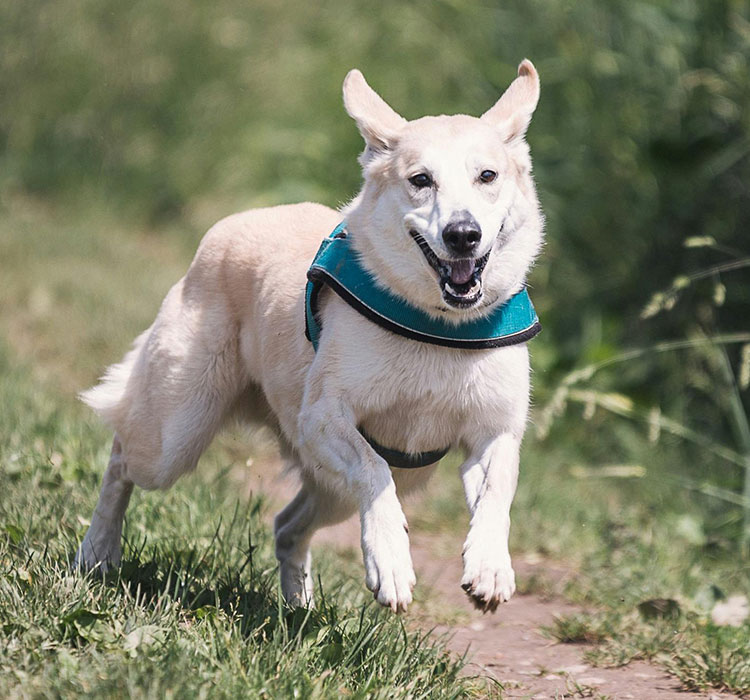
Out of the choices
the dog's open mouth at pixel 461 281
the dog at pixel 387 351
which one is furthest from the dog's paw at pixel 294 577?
the dog's open mouth at pixel 461 281

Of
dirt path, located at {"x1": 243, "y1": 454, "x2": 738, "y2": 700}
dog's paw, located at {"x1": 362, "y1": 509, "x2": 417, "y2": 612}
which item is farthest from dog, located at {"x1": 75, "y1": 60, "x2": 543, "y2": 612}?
dirt path, located at {"x1": 243, "y1": 454, "x2": 738, "y2": 700}

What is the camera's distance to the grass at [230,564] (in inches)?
120

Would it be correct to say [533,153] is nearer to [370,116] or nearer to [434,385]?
[370,116]

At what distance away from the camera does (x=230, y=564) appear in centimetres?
402

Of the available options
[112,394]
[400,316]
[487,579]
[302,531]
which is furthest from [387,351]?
[112,394]

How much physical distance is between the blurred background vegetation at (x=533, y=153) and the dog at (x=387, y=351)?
1.39 m

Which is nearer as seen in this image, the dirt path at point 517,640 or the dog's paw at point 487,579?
the dog's paw at point 487,579

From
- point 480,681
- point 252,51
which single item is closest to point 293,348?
point 480,681

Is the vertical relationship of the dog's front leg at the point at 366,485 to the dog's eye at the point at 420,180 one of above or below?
below

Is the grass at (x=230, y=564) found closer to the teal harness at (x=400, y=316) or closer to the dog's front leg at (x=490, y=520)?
the dog's front leg at (x=490, y=520)

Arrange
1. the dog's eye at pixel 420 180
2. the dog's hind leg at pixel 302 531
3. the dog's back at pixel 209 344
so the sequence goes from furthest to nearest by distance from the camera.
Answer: the dog's hind leg at pixel 302 531 → the dog's back at pixel 209 344 → the dog's eye at pixel 420 180

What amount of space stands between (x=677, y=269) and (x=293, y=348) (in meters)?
4.36

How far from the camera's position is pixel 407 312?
350cm

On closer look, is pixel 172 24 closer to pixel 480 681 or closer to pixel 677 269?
pixel 677 269
